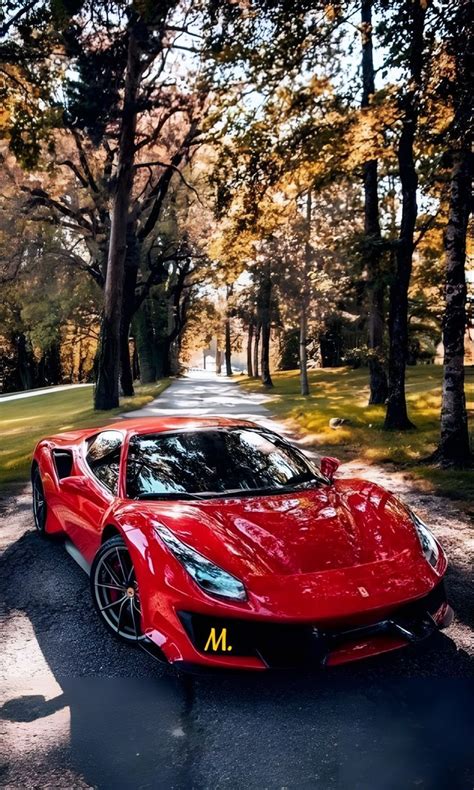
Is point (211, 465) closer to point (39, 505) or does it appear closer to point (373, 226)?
point (39, 505)

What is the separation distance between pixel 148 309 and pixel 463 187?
32.4 metres

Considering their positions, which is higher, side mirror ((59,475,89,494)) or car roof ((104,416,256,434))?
car roof ((104,416,256,434))

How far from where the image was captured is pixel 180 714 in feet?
9.18

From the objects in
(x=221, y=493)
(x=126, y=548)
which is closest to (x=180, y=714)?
(x=126, y=548)

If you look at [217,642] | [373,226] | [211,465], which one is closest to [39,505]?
[211,465]

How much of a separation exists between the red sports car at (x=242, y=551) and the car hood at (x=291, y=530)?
0.01m

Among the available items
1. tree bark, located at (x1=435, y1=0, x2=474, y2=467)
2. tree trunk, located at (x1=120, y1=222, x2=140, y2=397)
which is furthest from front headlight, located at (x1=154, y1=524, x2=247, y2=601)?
tree trunk, located at (x1=120, y1=222, x2=140, y2=397)

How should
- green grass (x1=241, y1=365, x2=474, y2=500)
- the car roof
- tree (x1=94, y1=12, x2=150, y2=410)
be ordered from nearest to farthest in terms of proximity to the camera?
the car roof
green grass (x1=241, y1=365, x2=474, y2=500)
tree (x1=94, y1=12, x2=150, y2=410)

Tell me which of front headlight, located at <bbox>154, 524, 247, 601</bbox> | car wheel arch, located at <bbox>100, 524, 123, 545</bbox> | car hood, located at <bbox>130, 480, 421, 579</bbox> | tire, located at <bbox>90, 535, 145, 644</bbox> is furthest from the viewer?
car wheel arch, located at <bbox>100, 524, 123, 545</bbox>

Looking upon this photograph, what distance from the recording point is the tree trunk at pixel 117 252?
1691 centimetres

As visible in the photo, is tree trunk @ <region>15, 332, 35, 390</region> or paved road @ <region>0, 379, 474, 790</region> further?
tree trunk @ <region>15, 332, 35, 390</region>

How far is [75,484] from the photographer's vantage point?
4.80m

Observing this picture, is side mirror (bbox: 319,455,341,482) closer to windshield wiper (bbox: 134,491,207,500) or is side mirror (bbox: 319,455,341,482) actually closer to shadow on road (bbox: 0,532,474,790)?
windshield wiper (bbox: 134,491,207,500)

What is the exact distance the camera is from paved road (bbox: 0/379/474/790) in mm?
2367
